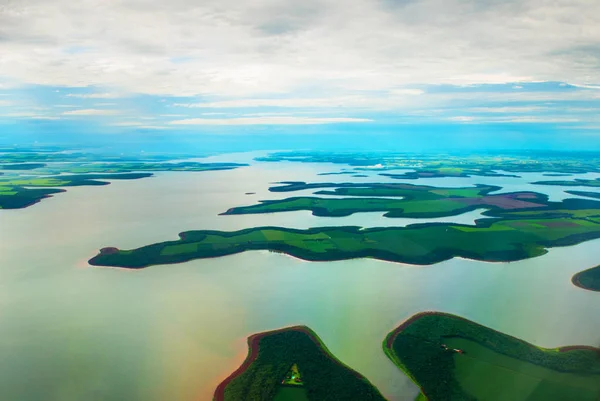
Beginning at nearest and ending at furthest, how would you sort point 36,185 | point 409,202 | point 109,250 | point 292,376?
point 292,376, point 109,250, point 409,202, point 36,185

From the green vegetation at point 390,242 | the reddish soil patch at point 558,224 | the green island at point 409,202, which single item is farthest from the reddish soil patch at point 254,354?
the reddish soil patch at point 558,224

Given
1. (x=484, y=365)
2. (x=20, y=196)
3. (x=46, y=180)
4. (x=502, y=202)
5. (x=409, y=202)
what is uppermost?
(x=46, y=180)

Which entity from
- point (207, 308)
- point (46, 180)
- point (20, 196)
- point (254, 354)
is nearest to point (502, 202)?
point (207, 308)

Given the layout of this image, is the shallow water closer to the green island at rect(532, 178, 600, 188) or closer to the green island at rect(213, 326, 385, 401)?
the green island at rect(213, 326, 385, 401)

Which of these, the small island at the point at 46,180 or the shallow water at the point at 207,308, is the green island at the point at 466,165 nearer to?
the small island at the point at 46,180

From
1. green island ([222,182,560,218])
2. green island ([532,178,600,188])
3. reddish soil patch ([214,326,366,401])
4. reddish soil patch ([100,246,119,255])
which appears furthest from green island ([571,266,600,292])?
green island ([532,178,600,188])

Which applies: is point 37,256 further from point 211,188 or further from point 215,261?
point 211,188

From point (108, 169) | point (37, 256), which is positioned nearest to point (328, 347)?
point (37, 256)

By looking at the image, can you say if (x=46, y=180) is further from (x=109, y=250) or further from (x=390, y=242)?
(x=390, y=242)
